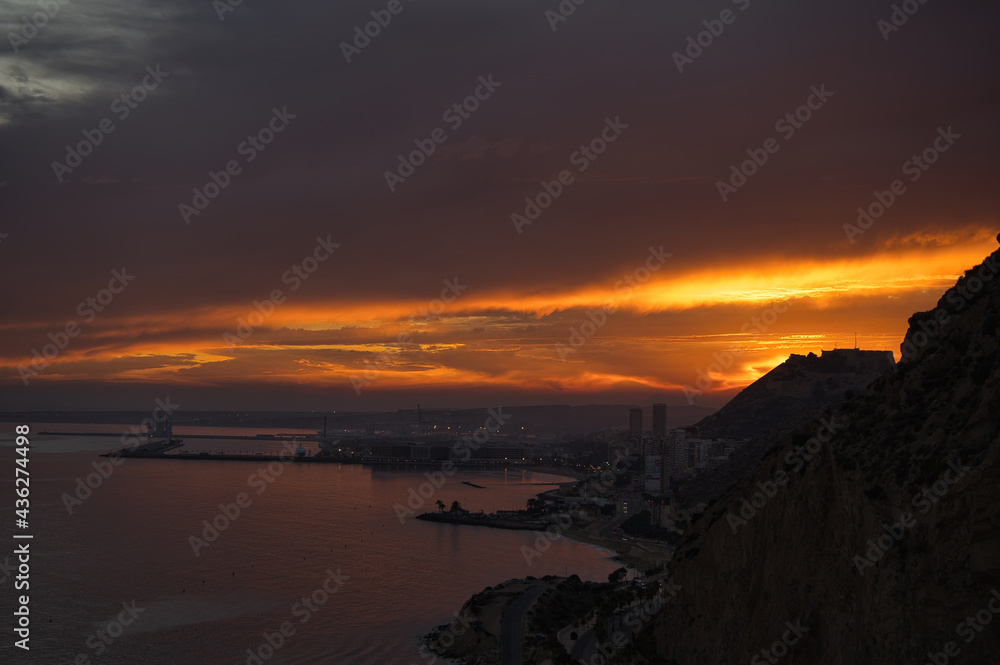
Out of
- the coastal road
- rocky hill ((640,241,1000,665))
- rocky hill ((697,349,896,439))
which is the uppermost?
rocky hill ((697,349,896,439))

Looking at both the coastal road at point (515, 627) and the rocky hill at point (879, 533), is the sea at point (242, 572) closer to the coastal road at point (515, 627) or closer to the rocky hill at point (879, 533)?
the coastal road at point (515, 627)

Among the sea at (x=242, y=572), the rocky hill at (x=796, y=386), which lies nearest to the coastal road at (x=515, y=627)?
the sea at (x=242, y=572)

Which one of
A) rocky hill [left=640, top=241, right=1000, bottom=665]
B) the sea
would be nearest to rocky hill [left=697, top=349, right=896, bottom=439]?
A: the sea

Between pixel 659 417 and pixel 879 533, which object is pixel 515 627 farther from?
pixel 659 417

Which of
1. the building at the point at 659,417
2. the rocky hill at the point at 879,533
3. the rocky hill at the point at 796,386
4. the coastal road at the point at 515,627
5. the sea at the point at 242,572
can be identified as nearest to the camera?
the rocky hill at the point at 879,533

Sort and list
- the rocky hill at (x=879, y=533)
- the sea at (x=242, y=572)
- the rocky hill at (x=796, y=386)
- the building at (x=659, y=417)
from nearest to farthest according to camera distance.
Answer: the rocky hill at (x=879, y=533) → the sea at (x=242, y=572) → the rocky hill at (x=796, y=386) → the building at (x=659, y=417)

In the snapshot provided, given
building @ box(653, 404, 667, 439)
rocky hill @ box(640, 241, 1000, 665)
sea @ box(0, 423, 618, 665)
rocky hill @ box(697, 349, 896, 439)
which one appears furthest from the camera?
building @ box(653, 404, 667, 439)

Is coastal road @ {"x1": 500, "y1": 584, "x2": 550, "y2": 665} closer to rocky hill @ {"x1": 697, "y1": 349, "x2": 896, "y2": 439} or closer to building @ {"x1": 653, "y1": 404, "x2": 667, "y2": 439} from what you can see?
rocky hill @ {"x1": 697, "y1": 349, "x2": 896, "y2": 439}

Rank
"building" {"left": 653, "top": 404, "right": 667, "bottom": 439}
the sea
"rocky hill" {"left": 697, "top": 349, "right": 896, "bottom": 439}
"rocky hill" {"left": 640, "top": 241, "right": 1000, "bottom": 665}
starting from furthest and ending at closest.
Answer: "building" {"left": 653, "top": 404, "right": 667, "bottom": 439}
"rocky hill" {"left": 697, "top": 349, "right": 896, "bottom": 439}
the sea
"rocky hill" {"left": 640, "top": 241, "right": 1000, "bottom": 665}
